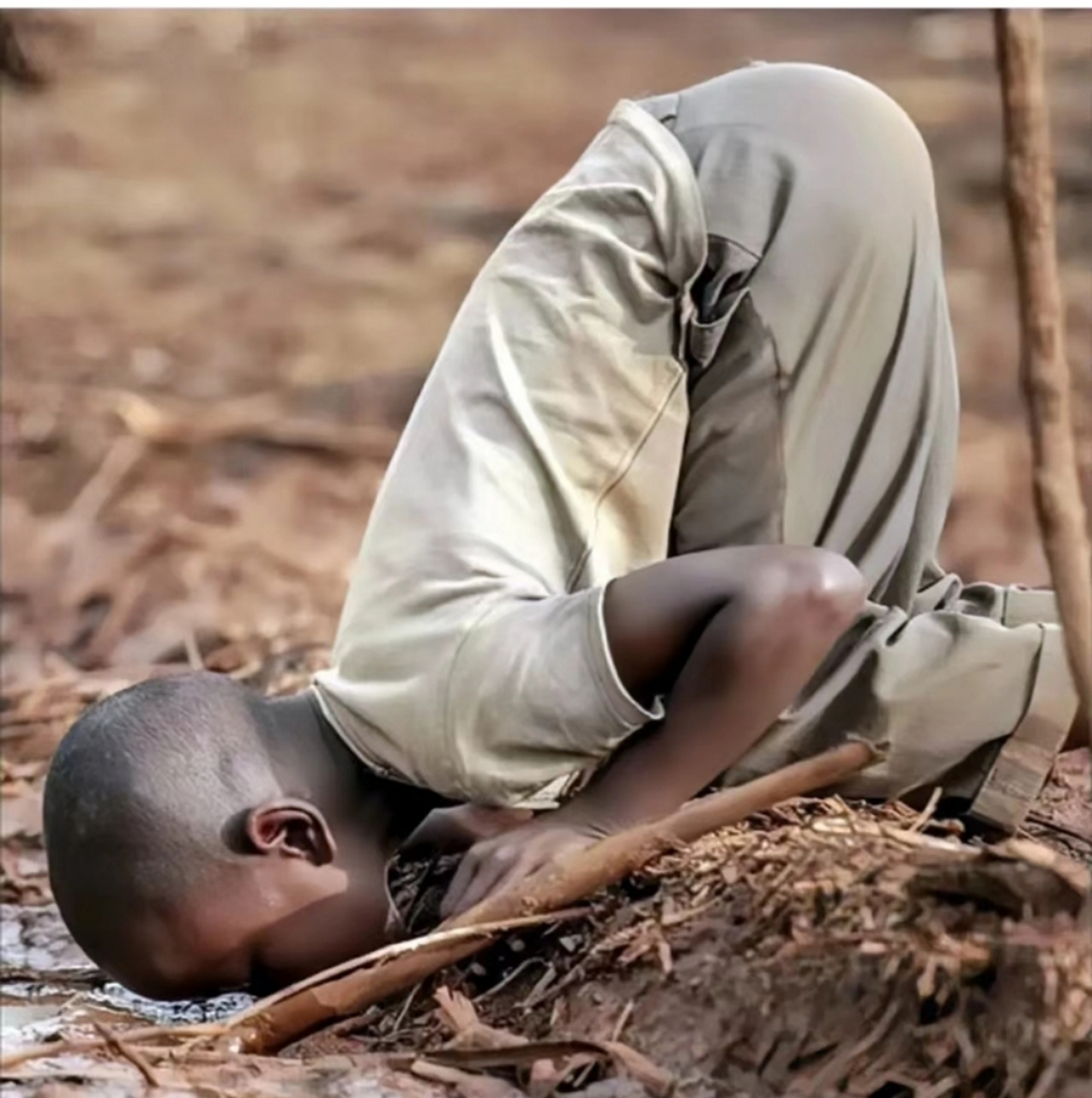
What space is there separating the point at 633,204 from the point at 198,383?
2.24 meters

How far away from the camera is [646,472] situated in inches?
62.3

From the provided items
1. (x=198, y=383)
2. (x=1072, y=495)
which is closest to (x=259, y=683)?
(x=198, y=383)

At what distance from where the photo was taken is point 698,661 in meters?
1.42

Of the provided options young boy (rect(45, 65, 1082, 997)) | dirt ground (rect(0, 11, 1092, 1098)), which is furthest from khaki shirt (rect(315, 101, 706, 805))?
dirt ground (rect(0, 11, 1092, 1098))

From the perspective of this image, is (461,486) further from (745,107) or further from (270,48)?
(270,48)

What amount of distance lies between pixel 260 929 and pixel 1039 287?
793 millimetres

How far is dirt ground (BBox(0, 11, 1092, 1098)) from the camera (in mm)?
2695

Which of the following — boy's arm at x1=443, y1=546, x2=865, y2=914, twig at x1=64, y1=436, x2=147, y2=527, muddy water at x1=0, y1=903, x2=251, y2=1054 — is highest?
boy's arm at x1=443, y1=546, x2=865, y2=914

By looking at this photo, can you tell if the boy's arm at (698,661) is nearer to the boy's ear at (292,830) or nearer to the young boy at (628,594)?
the young boy at (628,594)

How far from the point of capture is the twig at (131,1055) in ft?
4.12

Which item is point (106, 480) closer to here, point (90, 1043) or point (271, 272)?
point (271, 272)

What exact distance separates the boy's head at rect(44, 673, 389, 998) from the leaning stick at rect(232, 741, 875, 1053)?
0.25 ft

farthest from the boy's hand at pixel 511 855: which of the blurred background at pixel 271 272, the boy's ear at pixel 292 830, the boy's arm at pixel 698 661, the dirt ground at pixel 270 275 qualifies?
the blurred background at pixel 271 272

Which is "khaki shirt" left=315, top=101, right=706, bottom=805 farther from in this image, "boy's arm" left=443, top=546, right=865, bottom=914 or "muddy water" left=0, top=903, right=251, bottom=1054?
"muddy water" left=0, top=903, right=251, bottom=1054
